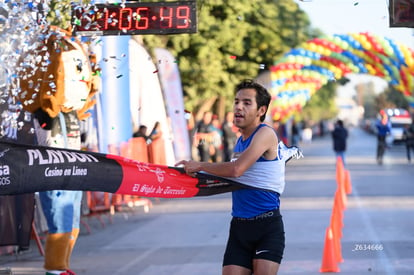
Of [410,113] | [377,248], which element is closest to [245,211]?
[377,248]

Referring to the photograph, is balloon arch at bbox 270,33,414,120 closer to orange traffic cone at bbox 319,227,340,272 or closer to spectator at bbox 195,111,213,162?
spectator at bbox 195,111,213,162

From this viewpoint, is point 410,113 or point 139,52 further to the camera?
point 410,113

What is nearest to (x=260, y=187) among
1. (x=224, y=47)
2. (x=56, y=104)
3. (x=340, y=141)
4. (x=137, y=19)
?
(x=56, y=104)

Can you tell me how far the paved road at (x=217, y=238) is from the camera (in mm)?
10148

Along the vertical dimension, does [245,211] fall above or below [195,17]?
below

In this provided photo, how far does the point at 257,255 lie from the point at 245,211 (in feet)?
1.07

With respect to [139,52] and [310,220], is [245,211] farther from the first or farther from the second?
[139,52]

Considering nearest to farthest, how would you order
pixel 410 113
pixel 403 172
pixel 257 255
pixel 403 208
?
pixel 257 255
pixel 403 208
pixel 403 172
pixel 410 113

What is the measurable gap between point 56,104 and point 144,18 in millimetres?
1655

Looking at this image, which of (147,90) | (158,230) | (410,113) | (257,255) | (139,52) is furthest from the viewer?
(410,113)

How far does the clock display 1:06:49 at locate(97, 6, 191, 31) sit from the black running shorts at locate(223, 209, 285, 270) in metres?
4.33

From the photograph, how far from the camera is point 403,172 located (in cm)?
2781

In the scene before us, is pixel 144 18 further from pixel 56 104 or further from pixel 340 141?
pixel 340 141

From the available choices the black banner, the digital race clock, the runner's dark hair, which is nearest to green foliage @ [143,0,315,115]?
the digital race clock
